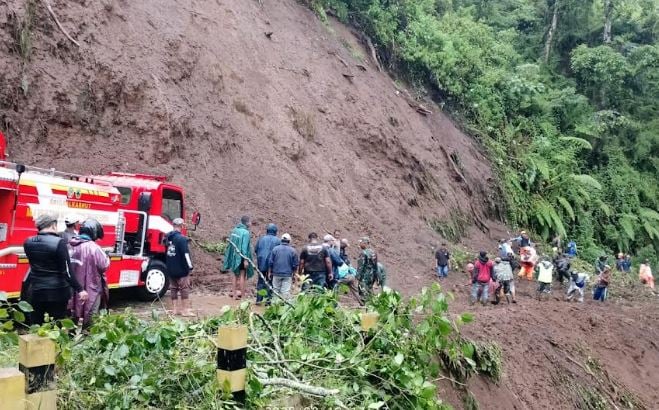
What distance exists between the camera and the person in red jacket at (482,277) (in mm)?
16500

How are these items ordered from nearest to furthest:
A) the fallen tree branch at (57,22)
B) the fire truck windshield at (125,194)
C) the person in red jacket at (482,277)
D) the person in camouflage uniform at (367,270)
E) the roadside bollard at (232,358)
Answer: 1. the roadside bollard at (232,358)
2. the fire truck windshield at (125,194)
3. the person in camouflage uniform at (367,270)
4. the person in red jacket at (482,277)
5. the fallen tree branch at (57,22)

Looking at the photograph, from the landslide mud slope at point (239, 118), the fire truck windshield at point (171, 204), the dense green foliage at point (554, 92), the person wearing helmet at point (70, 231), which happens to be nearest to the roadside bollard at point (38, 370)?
the person wearing helmet at point (70, 231)

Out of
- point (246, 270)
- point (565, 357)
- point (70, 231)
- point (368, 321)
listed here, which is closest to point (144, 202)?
point (246, 270)

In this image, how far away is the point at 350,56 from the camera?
2647 cm

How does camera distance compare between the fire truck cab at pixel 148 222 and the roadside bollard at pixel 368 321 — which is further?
the fire truck cab at pixel 148 222

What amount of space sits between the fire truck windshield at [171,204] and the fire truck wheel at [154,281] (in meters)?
1.07

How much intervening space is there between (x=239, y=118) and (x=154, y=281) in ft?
28.8

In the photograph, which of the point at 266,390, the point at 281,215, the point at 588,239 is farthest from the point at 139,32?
the point at 588,239

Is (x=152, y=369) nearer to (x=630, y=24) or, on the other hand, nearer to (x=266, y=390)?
(x=266, y=390)

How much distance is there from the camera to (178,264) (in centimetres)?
1034

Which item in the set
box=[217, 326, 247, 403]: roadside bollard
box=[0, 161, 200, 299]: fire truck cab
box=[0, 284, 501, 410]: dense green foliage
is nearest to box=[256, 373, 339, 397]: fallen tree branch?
box=[0, 284, 501, 410]: dense green foliage

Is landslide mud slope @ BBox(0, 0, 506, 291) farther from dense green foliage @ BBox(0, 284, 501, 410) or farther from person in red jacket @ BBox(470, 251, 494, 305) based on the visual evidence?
dense green foliage @ BBox(0, 284, 501, 410)

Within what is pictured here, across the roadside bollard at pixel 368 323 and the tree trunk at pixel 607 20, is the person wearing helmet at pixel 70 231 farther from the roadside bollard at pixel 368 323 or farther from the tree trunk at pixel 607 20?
the tree trunk at pixel 607 20

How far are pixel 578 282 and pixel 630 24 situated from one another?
82.8 ft
